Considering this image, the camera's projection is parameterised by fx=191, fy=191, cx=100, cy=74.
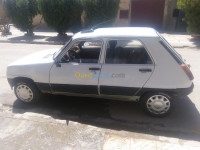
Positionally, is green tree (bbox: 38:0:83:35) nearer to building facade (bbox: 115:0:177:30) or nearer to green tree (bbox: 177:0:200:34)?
building facade (bbox: 115:0:177:30)

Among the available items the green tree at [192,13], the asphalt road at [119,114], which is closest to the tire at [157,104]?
the asphalt road at [119,114]

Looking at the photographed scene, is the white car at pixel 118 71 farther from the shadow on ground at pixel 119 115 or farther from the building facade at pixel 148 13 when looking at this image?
the building facade at pixel 148 13

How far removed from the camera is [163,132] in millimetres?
3525

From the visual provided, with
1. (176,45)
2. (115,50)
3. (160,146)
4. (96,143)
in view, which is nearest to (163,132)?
(160,146)

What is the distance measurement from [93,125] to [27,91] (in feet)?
5.83

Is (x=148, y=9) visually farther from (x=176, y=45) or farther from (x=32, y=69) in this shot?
(x=32, y=69)

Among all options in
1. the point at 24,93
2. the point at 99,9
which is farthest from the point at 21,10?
the point at 24,93

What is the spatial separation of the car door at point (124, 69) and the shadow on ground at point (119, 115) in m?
0.55

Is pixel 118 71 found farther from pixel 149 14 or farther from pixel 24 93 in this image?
pixel 149 14

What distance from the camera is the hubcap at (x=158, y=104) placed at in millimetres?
3771

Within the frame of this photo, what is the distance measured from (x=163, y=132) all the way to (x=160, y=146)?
18.2 inches

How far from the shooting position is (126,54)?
3863 millimetres

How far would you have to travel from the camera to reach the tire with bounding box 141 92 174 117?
3.75 m

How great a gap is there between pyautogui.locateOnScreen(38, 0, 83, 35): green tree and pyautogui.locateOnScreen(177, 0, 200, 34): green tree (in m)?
7.19
